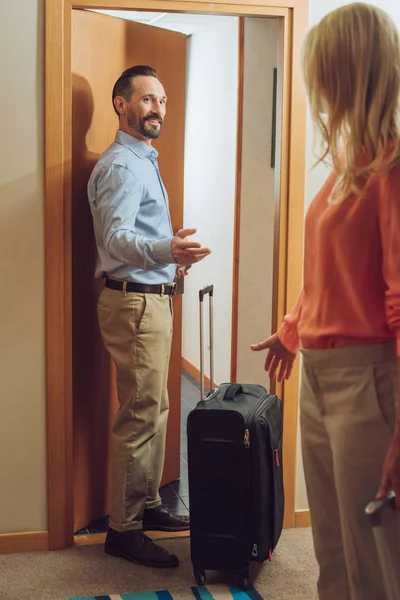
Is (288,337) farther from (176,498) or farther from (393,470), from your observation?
(176,498)

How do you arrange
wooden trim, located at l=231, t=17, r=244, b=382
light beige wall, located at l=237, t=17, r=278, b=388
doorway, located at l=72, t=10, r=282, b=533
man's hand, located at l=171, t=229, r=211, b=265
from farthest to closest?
wooden trim, located at l=231, t=17, r=244, b=382
light beige wall, located at l=237, t=17, r=278, b=388
doorway, located at l=72, t=10, r=282, b=533
man's hand, located at l=171, t=229, r=211, b=265

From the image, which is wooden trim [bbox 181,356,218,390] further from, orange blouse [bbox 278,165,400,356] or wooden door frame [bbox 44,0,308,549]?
orange blouse [bbox 278,165,400,356]

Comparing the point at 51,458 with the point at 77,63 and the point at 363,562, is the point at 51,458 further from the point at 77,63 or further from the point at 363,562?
the point at 363,562

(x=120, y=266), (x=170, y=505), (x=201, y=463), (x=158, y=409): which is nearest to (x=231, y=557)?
(x=201, y=463)

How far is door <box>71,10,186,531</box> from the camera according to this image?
2779 millimetres

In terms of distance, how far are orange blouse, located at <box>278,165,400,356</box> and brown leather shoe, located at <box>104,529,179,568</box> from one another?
1.39m

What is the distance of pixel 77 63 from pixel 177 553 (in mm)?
1722

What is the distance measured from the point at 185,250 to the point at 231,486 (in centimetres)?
74

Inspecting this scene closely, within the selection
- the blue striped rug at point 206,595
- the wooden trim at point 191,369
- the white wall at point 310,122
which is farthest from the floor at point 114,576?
the wooden trim at point 191,369

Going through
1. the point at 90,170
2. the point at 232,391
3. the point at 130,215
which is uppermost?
the point at 90,170

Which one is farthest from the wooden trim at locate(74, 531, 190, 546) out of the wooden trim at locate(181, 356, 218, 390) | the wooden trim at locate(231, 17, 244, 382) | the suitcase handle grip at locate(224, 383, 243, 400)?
the wooden trim at locate(181, 356, 218, 390)

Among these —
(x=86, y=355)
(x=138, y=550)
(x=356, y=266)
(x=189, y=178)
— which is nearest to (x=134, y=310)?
(x=86, y=355)

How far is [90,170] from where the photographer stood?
2.83m

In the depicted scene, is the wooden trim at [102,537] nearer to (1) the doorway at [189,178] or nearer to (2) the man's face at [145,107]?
(1) the doorway at [189,178]
